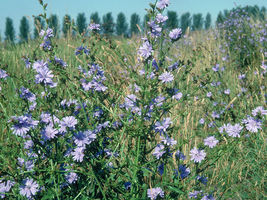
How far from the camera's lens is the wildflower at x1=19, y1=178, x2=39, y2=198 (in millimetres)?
1659

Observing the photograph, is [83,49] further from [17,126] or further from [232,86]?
[232,86]

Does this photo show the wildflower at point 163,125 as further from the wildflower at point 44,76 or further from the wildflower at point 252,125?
the wildflower at point 44,76

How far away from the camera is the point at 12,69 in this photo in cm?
512

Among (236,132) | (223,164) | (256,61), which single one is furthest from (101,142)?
(256,61)

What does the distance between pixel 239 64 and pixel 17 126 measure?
5.39 metres

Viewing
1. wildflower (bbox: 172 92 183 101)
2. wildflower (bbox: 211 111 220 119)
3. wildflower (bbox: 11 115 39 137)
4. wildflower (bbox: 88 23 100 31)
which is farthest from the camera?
wildflower (bbox: 211 111 220 119)

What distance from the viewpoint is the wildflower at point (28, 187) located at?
5.44 ft

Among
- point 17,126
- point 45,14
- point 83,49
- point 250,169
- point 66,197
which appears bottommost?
point 250,169

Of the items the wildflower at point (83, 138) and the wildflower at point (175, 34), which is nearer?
the wildflower at point (83, 138)

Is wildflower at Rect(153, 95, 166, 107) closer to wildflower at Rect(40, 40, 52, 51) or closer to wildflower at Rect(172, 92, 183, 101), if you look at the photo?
wildflower at Rect(172, 92, 183, 101)

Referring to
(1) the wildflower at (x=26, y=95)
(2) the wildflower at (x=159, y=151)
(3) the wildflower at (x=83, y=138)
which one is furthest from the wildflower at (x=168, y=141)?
(1) the wildflower at (x=26, y=95)

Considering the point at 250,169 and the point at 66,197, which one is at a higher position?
the point at 66,197

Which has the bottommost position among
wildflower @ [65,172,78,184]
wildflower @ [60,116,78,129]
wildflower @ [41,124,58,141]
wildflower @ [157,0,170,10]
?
wildflower @ [65,172,78,184]

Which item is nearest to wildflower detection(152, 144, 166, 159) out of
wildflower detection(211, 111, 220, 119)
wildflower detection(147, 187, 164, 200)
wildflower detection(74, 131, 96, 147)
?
wildflower detection(147, 187, 164, 200)
